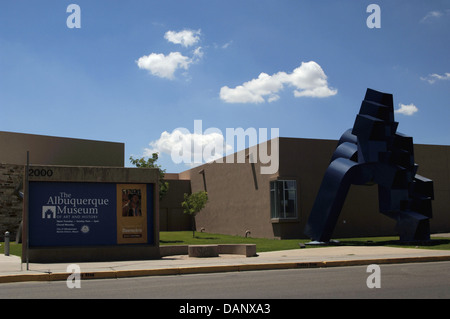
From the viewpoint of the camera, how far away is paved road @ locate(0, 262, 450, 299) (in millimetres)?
9148

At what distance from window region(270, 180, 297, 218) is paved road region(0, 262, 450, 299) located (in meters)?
16.3

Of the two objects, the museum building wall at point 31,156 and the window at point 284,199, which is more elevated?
the museum building wall at point 31,156

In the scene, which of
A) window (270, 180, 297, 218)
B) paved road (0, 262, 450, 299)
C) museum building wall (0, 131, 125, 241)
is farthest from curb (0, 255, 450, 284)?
museum building wall (0, 131, 125, 241)

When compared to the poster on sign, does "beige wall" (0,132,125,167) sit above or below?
above

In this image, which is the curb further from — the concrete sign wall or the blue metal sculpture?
the blue metal sculpture

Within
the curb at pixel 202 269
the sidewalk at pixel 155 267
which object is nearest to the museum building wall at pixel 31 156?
the sidewalk at pixel 155 267

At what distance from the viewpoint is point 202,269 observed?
14188 mm

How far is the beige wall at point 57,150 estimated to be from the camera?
1428 inches

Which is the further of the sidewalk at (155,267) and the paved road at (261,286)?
the sidewalk at (155,267)

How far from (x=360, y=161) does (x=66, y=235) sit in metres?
14.5

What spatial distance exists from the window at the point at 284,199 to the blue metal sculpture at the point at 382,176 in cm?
476

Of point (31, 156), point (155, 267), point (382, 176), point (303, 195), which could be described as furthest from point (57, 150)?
point (155, 267)

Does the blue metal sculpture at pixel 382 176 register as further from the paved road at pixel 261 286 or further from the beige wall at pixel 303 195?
the paved road at pixel 261 286
